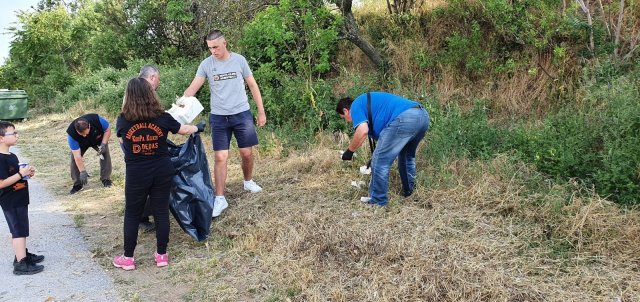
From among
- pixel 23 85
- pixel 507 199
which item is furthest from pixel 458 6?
pixel 23 85

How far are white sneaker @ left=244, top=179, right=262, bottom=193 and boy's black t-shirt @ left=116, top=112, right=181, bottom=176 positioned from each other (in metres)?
1.73

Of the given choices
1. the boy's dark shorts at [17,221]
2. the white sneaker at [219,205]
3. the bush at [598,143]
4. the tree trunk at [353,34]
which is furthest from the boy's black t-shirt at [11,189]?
the tree trunk at [353,34]

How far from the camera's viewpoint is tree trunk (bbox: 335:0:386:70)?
820cm

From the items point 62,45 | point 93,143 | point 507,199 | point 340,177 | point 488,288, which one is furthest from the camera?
point 62,45

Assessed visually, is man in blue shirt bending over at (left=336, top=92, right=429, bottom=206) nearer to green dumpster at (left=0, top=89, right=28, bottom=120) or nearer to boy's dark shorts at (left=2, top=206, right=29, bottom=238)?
boy's dark shorts at (left=2, top=206, right=29, bottom=238)

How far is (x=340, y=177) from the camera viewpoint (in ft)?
19.2

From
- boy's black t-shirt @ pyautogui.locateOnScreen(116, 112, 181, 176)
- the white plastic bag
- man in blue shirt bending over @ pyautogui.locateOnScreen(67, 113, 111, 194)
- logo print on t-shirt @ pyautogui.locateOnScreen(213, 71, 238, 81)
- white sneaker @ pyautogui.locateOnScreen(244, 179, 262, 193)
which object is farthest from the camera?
man in blue shirt bending over @ pyautogui.locateOnScreen(67, 113, 111, 194)

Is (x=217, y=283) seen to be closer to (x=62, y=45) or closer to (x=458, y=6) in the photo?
(x=458, y=6)

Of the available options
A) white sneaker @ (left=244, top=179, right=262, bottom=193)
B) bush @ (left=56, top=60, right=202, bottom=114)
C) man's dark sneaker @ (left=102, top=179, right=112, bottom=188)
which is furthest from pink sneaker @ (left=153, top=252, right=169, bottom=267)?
bush @ (left=56, top=60, right=202, bottom=114)

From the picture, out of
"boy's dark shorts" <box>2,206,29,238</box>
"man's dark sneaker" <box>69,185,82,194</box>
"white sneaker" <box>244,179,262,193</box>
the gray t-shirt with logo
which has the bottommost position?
"man's dark sneaker" <box>69,185,82,194</box>

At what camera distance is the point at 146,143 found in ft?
12.9

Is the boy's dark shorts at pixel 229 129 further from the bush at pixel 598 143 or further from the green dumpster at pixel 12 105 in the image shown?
the green dumpster at pixel 12 105

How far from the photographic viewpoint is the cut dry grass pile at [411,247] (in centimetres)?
341

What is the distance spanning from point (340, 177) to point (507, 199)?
77.4 inches
